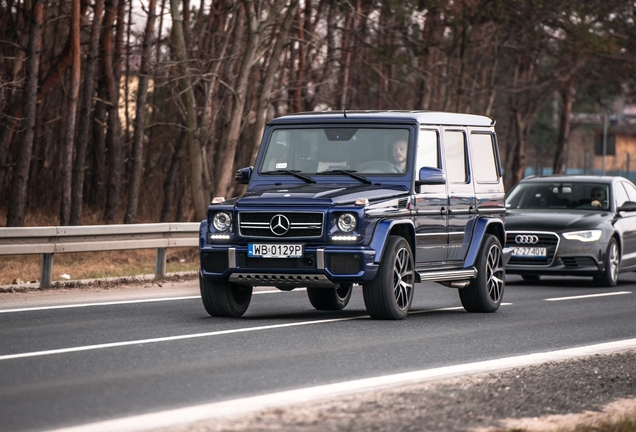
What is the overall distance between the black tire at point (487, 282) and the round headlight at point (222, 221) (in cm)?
316

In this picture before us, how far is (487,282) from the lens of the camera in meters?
13.6

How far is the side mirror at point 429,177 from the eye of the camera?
12.3 metres

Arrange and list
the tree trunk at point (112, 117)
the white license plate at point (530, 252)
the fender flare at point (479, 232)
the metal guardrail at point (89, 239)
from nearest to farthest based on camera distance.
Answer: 1. the fender flare at point (479, 232)
2. the metal guardrail at point (89, 239)
3. the white license plate at point (530, 252)
4. the tree trunk at point (112, 117)

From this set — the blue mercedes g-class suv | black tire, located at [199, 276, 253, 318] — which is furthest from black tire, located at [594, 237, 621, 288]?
black tire, located at [199, 276, 253, 318]

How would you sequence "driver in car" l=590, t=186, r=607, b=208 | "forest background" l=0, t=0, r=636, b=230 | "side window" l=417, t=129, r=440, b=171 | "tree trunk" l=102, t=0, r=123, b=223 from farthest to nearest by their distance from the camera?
"tree trunk" l=102, t=0, r=123, b=223 < "forest background" l=0, t=0, r=636, b=230 < "driver in car" l=590, t=186, r=607, b=208 < "side window" l=417, t=129, r=440, b=171

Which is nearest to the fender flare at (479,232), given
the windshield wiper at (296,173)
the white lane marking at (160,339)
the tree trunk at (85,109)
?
the white lane marking at (160,339)

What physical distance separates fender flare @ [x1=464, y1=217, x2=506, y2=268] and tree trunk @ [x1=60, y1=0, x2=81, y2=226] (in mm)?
16246

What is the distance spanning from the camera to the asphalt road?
733cm

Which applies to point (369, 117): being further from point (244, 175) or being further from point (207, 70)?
point (207, 70)

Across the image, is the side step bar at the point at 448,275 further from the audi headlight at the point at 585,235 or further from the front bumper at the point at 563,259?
the audi headlight at the point at 585,235

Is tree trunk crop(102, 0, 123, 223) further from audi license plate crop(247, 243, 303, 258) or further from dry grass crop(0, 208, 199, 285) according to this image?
audi license plate crop(247, 243, 303, 258)

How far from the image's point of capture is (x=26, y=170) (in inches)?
1115

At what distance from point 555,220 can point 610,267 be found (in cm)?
110

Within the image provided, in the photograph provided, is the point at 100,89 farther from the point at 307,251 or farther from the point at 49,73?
the point at 307,251
